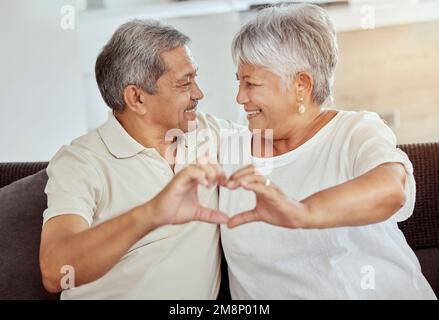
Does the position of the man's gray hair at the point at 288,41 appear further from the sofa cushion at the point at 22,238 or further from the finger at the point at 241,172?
the sofa cushion at the point at 22,238

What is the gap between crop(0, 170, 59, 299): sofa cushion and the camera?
1.32 metres

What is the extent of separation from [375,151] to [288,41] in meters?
0.24

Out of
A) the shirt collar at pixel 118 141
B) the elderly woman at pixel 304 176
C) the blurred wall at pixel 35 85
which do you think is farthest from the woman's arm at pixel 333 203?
the blurred wall at pixel 35 85

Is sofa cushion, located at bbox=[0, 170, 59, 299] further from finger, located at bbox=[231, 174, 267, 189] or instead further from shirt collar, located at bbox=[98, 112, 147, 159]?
finger, located at bbox=[231, 174, 267, 189]

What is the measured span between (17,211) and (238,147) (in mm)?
450

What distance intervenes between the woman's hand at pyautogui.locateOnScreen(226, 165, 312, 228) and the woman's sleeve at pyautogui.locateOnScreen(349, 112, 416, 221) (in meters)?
0.16

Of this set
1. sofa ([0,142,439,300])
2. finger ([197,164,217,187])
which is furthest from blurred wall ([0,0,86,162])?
finger ([197,164,217,187])

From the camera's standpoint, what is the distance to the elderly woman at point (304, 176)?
3.75 feet

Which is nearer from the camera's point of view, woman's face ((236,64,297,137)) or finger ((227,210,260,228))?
finger ((227,210,260,228))

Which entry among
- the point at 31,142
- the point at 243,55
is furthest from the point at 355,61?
the point at 243,55

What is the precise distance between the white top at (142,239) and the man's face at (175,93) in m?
0.07

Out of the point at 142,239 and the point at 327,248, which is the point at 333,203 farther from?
the point at 142,239
